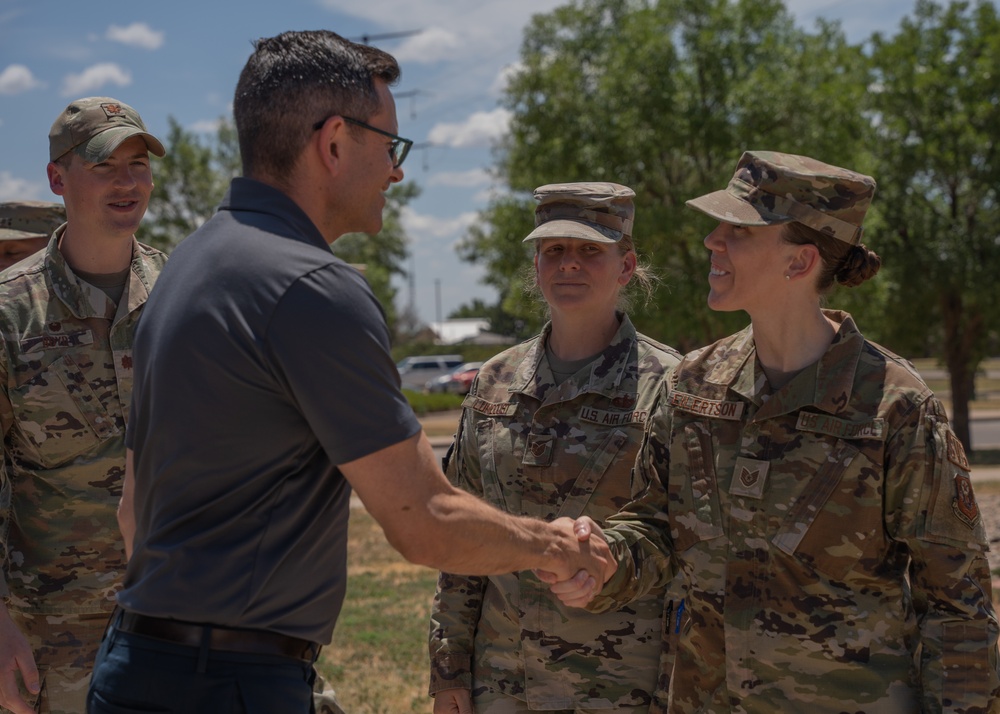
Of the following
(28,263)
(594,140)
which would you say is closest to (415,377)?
(594,140)

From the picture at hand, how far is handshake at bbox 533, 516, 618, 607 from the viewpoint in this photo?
3.00 meters

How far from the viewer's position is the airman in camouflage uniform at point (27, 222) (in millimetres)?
5586

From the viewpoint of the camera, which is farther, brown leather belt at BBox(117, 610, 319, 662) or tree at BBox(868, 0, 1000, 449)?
tree at BBox(868, 0, 1000, 449)

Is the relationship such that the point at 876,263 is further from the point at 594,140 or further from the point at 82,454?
the point at 594,140

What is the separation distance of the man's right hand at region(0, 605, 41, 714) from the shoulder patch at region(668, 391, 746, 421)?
2.27 meters

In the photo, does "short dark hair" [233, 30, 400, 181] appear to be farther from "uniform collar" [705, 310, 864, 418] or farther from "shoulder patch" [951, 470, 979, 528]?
"shoulder patch" [951, 470, 979, 528]

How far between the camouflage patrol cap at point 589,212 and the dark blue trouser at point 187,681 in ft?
6.17

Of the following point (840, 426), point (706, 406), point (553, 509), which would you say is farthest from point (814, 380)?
point (553, 509)

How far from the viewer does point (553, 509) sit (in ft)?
11.7

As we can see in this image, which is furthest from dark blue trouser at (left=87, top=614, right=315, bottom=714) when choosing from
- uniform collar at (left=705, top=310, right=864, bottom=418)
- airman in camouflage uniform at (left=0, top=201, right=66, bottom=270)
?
airman in camouflage uniform at (left=0, top=201, right=66, bottom=270)

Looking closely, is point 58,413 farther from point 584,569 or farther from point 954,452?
point 954,452

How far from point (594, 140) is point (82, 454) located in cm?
1764

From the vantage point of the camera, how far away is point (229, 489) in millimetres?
2295

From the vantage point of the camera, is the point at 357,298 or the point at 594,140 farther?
the point at 594,140
